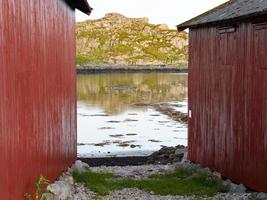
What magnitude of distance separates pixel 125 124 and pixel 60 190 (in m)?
28.2

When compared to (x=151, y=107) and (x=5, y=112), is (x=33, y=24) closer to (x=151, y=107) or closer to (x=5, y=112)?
(x=5, y=112)

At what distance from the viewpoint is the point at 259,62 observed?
1186cm

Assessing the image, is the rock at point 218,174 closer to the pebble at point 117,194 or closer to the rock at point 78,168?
the pebble at point 117,194

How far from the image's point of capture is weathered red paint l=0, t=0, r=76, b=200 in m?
6.91

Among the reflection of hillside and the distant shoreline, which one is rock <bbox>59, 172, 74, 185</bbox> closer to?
the reflection of hillside

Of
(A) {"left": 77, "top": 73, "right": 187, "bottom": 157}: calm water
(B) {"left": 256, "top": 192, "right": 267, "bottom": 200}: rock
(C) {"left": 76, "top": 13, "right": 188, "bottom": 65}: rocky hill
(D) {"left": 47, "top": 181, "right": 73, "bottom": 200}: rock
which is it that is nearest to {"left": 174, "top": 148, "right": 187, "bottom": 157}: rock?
(A) {"left": 77, "top": 73, "right": 187, "bottom": 157}: calm water

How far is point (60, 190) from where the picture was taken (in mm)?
10508

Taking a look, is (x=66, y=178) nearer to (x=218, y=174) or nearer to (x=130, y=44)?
(x=218, y=174)

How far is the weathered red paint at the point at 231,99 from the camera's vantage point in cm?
1188

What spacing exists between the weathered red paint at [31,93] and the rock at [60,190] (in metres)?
0.26

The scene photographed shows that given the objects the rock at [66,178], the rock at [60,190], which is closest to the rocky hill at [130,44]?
the rock at [66,178]

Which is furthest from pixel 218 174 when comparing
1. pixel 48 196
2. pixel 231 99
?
pixel 48 196

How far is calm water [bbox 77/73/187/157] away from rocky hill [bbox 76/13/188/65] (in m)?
84.5

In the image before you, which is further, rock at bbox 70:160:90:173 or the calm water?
the calm water
